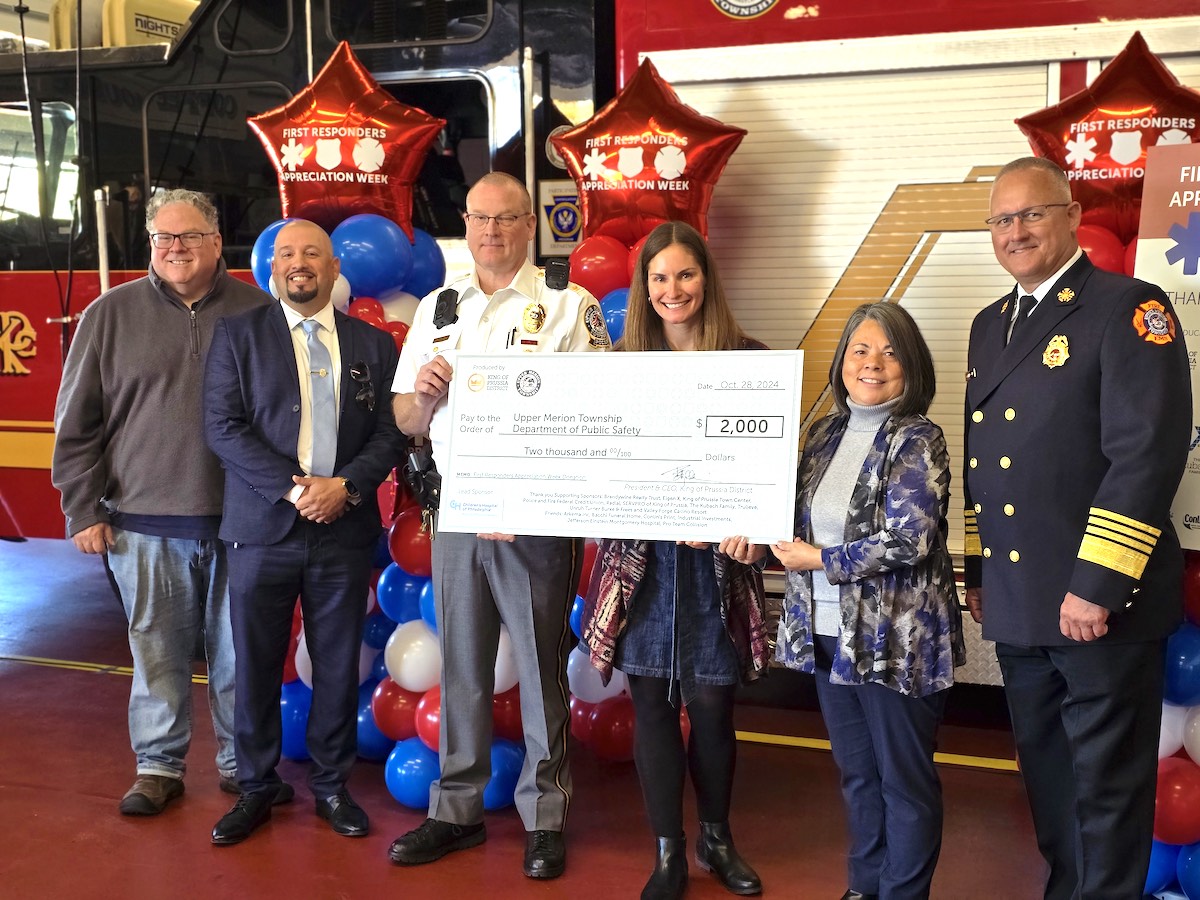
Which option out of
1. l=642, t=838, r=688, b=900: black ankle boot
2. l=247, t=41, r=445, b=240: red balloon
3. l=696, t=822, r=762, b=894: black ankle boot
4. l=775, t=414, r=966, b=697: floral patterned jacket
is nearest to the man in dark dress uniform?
l=775, t=414, r=966, b=697: floral patterned jacket

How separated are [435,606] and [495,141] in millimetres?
2163

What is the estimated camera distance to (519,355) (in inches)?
117

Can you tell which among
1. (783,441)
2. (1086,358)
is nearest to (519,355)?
(783,441)

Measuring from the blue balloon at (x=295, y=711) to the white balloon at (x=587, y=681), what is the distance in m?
0.95

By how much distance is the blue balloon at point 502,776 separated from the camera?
3623 millimetres

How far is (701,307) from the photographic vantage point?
9.59 ft

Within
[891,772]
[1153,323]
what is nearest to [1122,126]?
[1153,323]

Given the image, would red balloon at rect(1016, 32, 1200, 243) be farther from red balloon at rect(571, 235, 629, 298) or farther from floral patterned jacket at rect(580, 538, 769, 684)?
floral patterned jacket at rect(580, 538, 769, 684)

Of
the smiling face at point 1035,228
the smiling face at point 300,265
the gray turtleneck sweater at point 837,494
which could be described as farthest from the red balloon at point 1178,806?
the smiling face at point 300,265

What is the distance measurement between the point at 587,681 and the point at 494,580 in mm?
862

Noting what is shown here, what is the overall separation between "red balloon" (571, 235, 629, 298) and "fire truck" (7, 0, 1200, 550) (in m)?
0.57

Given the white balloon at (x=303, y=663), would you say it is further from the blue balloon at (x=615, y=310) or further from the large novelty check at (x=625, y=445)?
the blue balloon at (x=615, y=310)

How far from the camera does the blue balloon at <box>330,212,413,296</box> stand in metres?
3.86

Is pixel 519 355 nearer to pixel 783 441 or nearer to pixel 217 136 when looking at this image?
pixel 783 441
